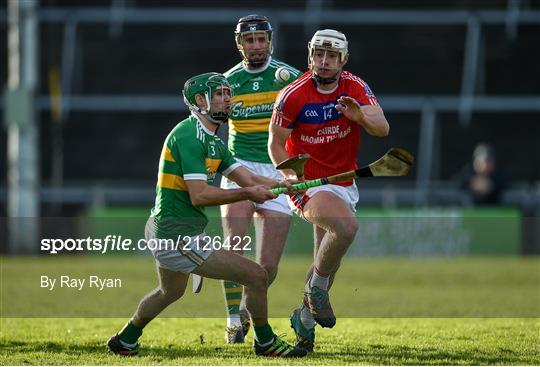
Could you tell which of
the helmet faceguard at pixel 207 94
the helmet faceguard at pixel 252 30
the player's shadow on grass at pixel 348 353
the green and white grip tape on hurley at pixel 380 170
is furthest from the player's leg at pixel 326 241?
the helmet faceguard at pixel 252 30

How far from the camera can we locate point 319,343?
9.84 metres

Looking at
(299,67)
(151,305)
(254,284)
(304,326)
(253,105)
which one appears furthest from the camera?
(299,67)

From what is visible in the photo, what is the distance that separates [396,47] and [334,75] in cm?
1797

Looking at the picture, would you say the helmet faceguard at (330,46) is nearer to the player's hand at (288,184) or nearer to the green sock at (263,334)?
the player's hand at (288,184)

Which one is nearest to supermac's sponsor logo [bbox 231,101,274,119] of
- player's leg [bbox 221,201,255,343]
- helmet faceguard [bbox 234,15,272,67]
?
helmet faceguard [bbox 234,15,272,67]

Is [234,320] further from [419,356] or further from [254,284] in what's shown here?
[419,356]

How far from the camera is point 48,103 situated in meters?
26.6

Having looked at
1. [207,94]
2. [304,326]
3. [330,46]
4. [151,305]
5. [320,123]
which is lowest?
[304,326]

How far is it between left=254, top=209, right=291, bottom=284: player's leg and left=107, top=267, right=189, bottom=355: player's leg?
4.27 feet

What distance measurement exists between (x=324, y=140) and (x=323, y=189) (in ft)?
1.25

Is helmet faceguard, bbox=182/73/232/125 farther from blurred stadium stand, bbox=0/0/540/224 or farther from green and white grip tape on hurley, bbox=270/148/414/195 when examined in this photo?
blurred stadium stand, bbox=0/0/540/224

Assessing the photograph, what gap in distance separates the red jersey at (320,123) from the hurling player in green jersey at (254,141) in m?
0.82

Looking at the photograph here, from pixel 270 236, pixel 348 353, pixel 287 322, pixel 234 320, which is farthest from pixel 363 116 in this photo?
pixel 287 322

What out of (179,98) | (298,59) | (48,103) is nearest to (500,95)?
(298,59)
